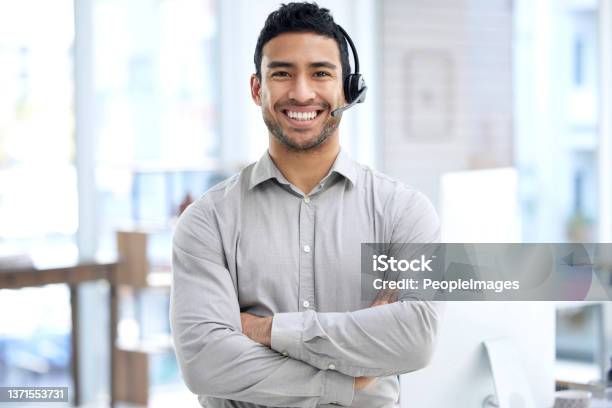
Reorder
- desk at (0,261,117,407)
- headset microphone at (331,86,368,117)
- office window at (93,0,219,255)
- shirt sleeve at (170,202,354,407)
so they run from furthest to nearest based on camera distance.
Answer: office window at (93,0,219,255)
desk at (0,261,117,407)
headset microphone at (331,86,368,117)
shirt sleeve at (170,202,354,407)

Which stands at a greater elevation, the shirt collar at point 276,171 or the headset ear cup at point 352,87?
the headset ear cup at point 352,87

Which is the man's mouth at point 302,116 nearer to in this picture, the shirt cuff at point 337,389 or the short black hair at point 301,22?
the short black hair at point 301,22

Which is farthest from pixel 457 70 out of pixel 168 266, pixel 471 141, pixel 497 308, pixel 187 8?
pixel 497 308

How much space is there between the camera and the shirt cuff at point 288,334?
1611 mm

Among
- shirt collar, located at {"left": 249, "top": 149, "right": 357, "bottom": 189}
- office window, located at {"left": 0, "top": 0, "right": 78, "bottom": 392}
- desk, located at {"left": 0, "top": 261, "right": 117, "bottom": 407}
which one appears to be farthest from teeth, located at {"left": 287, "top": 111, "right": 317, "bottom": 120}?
office window, located at {"left": 0, "top": 0, "right": 78, "bottom": 392}

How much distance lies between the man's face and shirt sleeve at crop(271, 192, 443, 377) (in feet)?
1.10

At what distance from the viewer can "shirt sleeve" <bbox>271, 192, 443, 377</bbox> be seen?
1608 millimetres

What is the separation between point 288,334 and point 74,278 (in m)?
2.46

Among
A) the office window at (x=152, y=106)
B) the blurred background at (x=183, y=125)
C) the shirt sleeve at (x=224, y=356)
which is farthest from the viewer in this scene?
the office window at (x=152, y=106)

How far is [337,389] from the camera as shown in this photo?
63.7 inches

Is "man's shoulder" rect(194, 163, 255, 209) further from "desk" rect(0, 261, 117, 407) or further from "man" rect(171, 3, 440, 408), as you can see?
"desk" rect(0, 261, 117, 407)

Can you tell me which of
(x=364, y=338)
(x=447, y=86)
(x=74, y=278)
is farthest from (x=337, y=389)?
(x=447, y=86)

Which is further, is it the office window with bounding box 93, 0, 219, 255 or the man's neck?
the office window with bounding box 93, 0, 219, 255

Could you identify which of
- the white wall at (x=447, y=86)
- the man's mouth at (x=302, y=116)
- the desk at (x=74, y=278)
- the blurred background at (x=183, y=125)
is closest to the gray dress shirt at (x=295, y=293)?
the man's mouth at (x=302, y=116)
